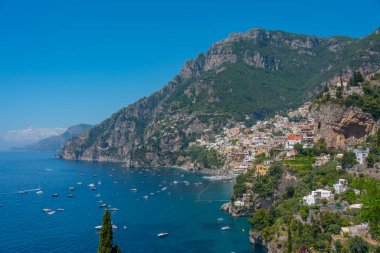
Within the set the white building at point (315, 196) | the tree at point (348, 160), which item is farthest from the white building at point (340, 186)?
the tree at point (348, 160)

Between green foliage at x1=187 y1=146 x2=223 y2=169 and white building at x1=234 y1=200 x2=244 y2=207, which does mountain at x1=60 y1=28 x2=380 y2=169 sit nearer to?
green foliage at x1=187 y1=146 x2=223 y2=169

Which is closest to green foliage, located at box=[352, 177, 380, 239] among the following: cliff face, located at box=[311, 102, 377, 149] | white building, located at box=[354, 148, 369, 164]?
white building, located at box=[354, 148, 369, 164]

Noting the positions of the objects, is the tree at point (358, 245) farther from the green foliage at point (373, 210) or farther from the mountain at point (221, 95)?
the mountain at point (221, 95)

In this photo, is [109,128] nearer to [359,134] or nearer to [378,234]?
[359,134]

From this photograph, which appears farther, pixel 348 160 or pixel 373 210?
pixel 348 160

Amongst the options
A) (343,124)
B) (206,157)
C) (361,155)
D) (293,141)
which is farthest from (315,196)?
(206,157)

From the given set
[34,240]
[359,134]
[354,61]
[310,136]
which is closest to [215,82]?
[354,61]

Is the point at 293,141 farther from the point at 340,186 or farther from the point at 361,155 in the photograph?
the point at 340,186
